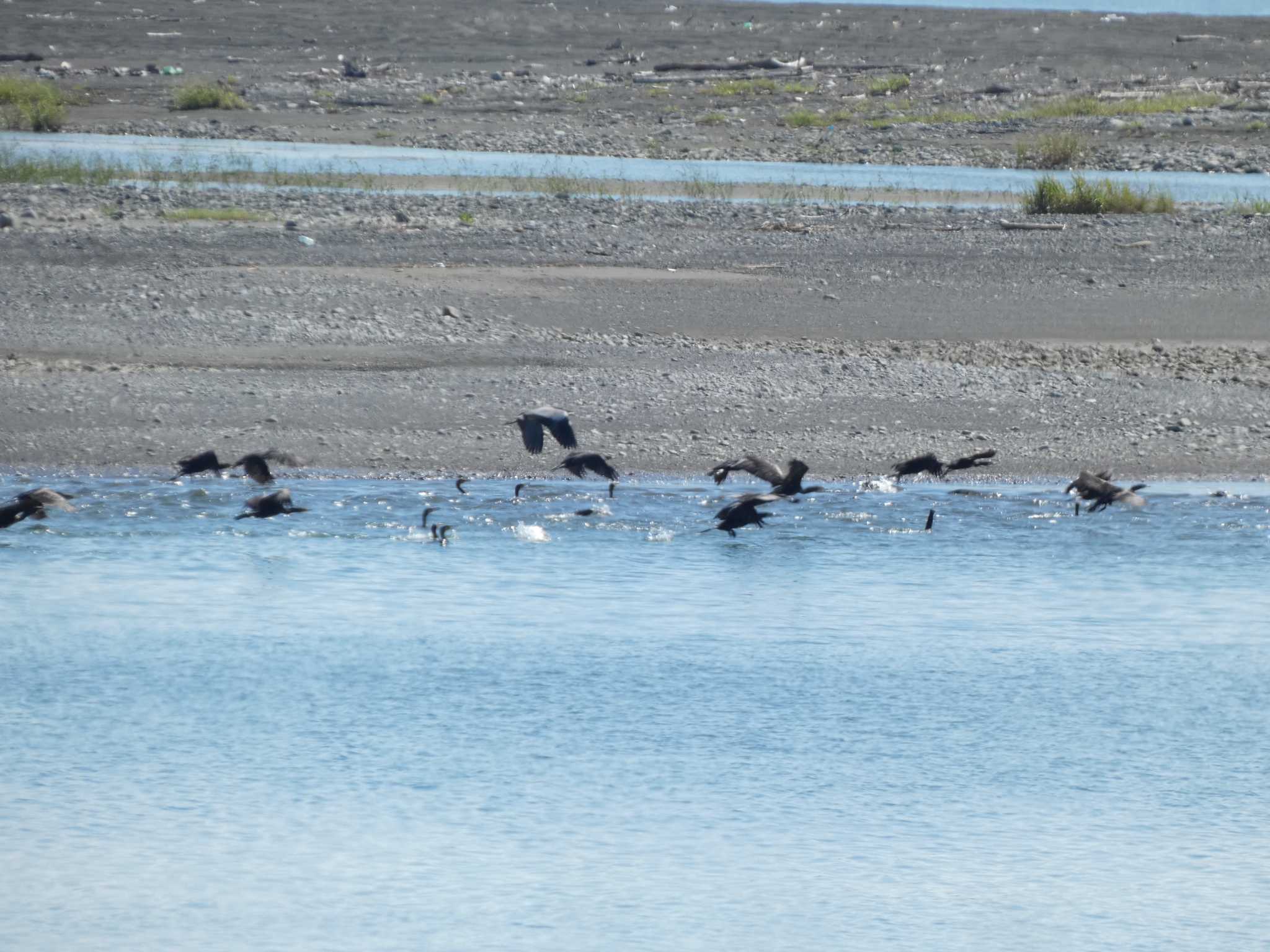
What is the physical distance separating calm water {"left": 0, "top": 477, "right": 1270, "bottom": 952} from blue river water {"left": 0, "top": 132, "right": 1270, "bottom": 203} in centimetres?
1318

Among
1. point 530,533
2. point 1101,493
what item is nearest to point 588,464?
point 530,533

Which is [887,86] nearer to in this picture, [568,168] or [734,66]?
[734,66]

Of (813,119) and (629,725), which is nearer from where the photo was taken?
(629,725)

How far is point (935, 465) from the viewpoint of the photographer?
9922mm

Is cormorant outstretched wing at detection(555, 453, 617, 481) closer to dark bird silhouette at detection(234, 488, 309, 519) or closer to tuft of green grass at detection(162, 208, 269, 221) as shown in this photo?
dark bird silhouette at detection(234, 488, 309, 519)

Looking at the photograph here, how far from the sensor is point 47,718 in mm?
6496

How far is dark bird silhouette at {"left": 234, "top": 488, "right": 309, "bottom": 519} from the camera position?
29.2 ft

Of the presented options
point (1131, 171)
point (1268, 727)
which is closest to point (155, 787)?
point (1268, 727)

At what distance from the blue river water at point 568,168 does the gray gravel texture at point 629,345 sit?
19.7 ft

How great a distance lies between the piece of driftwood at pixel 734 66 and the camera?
41562mm

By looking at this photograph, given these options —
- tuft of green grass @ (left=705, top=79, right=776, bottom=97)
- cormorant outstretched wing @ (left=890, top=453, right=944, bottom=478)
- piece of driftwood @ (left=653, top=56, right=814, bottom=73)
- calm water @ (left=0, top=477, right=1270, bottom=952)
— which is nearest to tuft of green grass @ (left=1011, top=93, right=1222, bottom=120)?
tuft of green grass @ (left=705, top=79, right=776, bottom=97)

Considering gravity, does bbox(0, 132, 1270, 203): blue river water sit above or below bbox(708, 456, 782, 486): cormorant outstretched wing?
above

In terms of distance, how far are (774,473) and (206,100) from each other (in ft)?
87.2

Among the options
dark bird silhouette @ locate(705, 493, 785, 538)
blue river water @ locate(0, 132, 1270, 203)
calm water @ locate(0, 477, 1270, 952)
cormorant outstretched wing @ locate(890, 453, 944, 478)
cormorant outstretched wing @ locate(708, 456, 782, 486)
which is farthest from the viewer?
blue river water @ locate(0, 132, 1270, 203)
